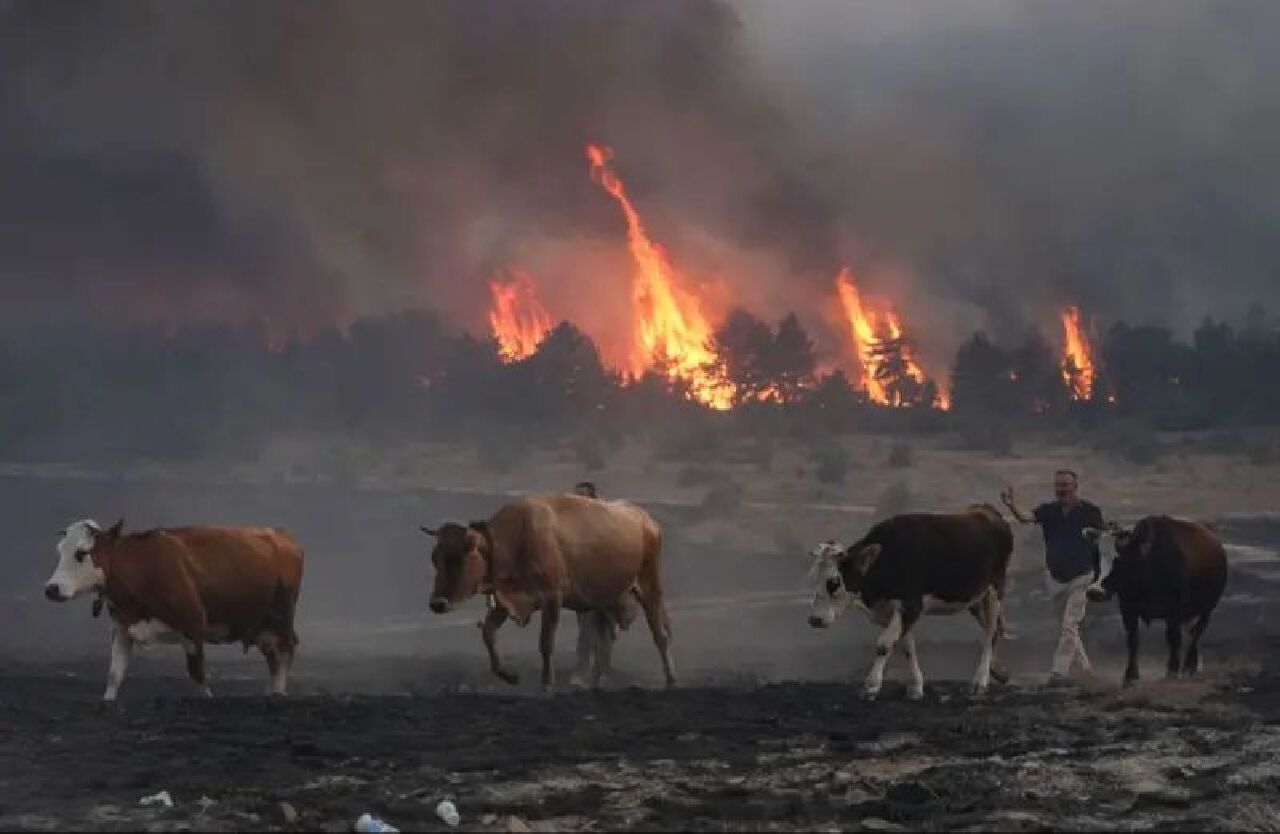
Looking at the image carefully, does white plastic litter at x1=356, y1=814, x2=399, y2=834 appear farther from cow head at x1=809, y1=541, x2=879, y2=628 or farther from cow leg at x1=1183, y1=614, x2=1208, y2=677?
cow leg at x1=1183, y1=614, x2=1208, y2=677

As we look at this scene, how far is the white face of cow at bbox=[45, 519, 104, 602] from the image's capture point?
13.8 metres

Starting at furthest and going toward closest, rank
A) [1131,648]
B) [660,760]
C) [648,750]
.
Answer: [1131,648] → [648,750] → [660,760]

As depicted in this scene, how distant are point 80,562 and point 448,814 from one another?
664cm

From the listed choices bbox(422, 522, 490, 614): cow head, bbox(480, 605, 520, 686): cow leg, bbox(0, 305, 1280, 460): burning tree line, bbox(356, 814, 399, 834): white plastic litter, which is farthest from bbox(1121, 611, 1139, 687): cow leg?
bbox(0, 305, 1280, 460): burning tree line

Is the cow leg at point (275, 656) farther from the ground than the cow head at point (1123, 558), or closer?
closer

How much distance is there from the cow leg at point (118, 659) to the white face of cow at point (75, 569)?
51cm

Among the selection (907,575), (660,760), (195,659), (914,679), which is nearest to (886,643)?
(914,679)

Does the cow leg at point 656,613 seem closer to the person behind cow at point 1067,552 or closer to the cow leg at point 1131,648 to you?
the person behind cow at point 1067,552

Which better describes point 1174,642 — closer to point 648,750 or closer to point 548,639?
point 548,639

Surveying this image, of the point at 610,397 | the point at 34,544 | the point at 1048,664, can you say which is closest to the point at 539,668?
the point at 1048,664

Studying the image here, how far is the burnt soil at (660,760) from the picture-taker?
364 inches

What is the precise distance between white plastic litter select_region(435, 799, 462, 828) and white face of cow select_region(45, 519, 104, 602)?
6.29 meters

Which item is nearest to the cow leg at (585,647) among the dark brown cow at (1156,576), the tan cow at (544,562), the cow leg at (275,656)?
the tan cow at (544,562)

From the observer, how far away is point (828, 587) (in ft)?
48.9
